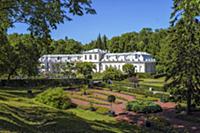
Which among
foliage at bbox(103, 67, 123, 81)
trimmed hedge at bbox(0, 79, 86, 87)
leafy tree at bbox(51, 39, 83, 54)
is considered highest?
leafy tree at bbox(51, 39, 83, 54)

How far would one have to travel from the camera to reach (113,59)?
310 ft

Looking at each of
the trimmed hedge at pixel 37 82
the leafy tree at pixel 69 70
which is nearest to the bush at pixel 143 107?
the trimmed hedge at pixel 37 82

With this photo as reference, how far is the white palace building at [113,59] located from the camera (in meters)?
90.2

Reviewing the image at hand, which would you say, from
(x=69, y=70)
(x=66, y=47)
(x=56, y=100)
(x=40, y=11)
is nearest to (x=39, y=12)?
(x=40, y=11)

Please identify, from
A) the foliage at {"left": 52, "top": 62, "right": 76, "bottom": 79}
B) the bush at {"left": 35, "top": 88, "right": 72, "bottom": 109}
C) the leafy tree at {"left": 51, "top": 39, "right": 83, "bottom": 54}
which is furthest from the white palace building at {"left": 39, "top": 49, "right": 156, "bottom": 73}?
the bush at {"left": 35, "top": 88, "right": 72, "bottom": 109}

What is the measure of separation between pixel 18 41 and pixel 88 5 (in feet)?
141

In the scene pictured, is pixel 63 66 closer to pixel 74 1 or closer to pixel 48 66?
pixel 48 66

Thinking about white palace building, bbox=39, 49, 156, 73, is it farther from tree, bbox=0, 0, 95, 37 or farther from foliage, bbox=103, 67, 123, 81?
tree, bbox=0, 0, 95, 37

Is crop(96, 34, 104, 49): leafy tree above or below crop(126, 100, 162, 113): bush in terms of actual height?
above

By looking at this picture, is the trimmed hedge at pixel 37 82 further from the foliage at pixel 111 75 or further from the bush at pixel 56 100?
the bush at pixel 56 100

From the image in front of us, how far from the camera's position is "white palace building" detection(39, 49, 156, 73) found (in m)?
90.2

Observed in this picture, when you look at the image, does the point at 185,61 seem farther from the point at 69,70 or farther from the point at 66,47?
the point at 66,47

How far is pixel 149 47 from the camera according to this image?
102 metres

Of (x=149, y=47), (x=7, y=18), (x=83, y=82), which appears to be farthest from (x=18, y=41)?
(x=149, y=47)
